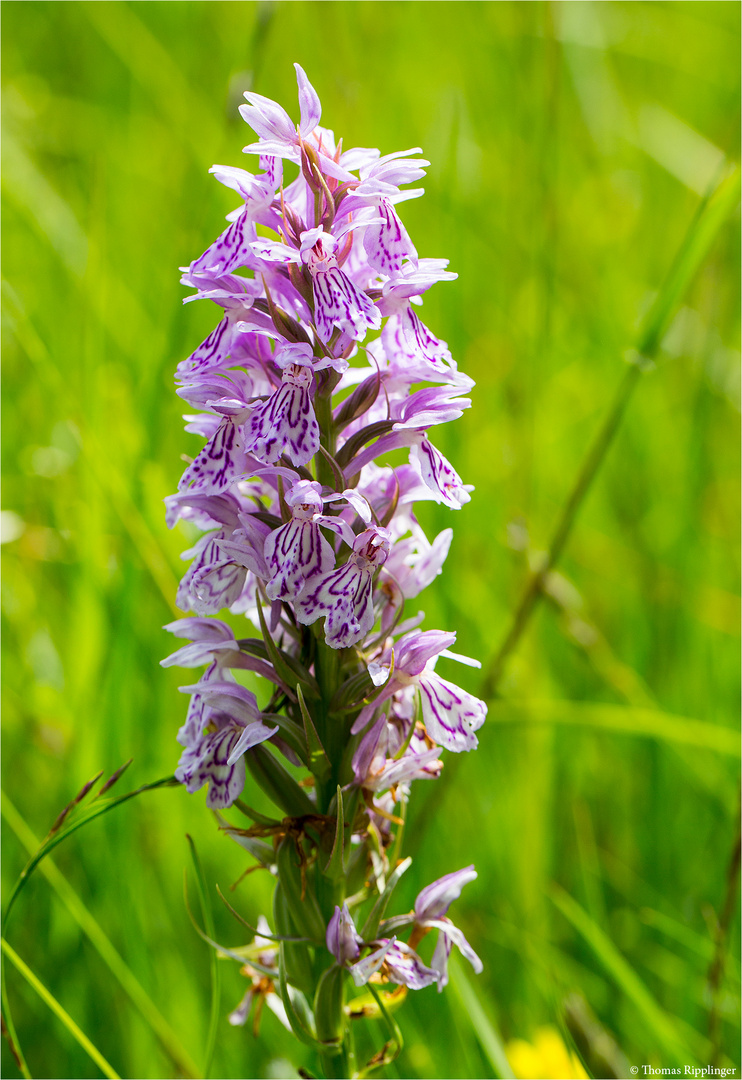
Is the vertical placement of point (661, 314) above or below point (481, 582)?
above

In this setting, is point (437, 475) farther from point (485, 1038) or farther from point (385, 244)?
point (485, 1038)

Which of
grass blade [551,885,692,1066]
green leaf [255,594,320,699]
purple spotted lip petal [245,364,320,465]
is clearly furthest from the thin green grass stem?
purple spotted lip petal [245,364,320,465]

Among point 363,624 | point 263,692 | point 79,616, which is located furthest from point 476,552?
point 363,624

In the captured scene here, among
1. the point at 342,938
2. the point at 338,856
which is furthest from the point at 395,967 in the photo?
the point at 338,856

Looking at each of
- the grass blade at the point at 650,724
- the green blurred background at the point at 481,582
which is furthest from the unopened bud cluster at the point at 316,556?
the grass blade at the point at 650,724

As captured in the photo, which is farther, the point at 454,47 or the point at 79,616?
the point at 454,47

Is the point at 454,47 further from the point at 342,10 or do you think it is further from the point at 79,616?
the point at 79,616

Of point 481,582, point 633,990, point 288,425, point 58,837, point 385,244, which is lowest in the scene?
point 633,990

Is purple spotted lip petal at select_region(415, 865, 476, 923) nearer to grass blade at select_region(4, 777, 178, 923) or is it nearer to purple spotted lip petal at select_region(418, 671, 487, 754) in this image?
purple spotted lip petal at select_region(418, 671, 487, 754)
